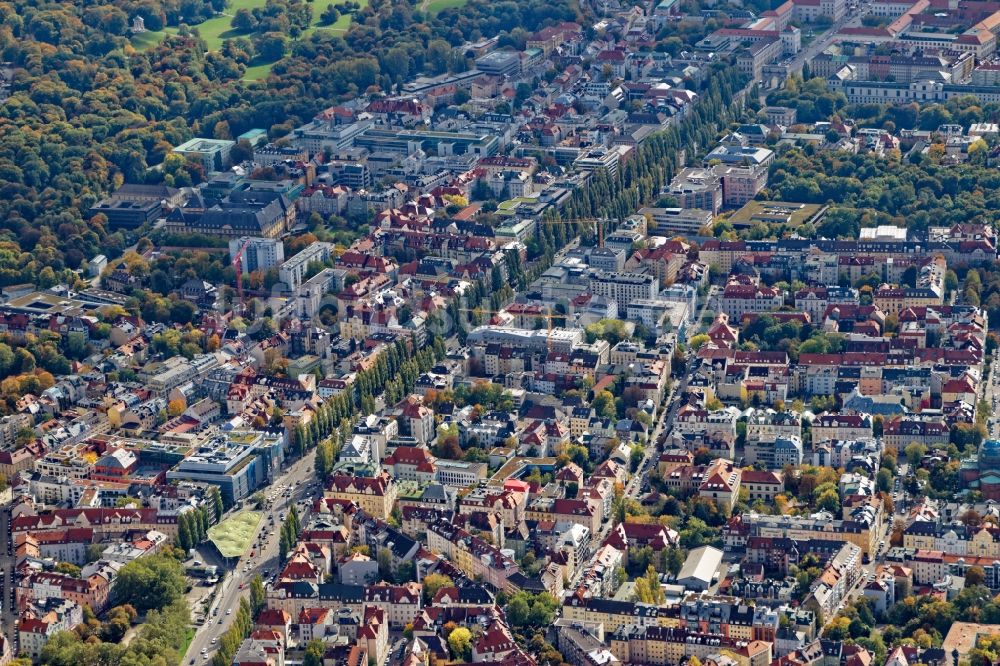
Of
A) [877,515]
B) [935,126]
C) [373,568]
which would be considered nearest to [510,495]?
[373,568]

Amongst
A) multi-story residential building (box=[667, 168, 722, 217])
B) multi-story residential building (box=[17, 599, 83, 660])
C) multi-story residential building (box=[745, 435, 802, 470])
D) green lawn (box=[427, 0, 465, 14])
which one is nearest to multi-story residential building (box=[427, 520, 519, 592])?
multi-story residential building (box=[17, 599, 83, 660])

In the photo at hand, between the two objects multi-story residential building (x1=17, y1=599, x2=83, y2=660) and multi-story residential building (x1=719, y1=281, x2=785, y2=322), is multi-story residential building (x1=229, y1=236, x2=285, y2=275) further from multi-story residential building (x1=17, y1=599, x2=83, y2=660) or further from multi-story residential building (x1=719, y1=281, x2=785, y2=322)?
multi-story residential building (x1=17, y1=599, x2=83, y2=660)

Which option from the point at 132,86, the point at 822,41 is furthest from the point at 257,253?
the point at 822,41

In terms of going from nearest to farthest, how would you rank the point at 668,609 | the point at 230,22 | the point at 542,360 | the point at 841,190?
the point at 668,609 → the point at 542,360 → the point at 841,190 → the point at 230,22

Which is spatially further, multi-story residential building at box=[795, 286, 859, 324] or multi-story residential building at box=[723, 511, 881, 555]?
multi-story residential building at box=[795, 286, 859, 324]

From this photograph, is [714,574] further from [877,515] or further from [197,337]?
[197,337]

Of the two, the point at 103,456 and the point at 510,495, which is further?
the point at 103,456
